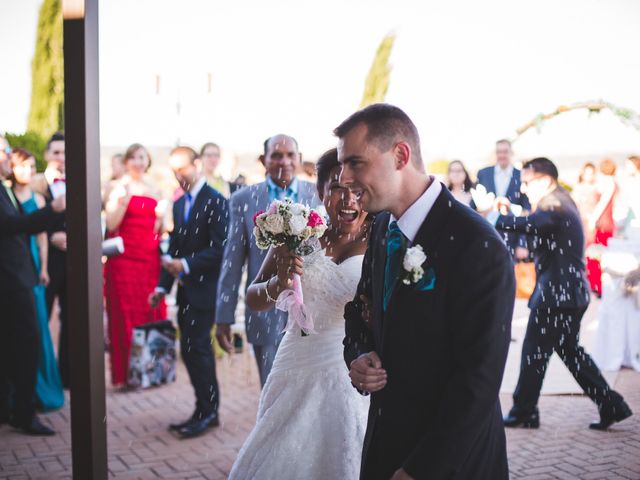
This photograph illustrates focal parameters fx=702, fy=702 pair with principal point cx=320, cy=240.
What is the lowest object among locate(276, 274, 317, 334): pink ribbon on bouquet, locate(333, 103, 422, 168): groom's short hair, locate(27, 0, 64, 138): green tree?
locate(276, 274, 317, 334): pink ribbon on bouquet

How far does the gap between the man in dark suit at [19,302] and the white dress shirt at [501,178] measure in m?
6.02

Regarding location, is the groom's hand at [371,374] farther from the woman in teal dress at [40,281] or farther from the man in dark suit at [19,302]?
the woman in teal dress at [40,281]

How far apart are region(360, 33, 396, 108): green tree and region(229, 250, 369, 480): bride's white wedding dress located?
1013cm

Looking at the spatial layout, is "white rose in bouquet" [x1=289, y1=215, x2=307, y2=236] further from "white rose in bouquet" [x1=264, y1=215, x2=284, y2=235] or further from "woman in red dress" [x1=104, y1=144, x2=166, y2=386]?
"woman in red dress" [x1=104, y1=144, x2=166, y2=386]

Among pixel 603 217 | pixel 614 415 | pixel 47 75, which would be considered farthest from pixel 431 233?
pixel 47 75

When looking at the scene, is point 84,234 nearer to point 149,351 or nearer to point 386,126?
point 386,126

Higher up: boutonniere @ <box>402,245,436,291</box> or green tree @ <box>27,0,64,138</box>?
green tree @ <box>27,0,64,138</box>

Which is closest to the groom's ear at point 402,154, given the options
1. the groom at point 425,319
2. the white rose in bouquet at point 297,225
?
the groom at point 425,319

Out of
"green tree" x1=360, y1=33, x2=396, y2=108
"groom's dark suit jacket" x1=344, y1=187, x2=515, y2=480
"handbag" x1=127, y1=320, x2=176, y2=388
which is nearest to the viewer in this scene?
"groom's dark suit jacket" x1=344, y1=187, x2=515, y2=480

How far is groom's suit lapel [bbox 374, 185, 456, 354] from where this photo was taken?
2133 mm

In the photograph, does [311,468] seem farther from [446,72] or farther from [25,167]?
[446,72]

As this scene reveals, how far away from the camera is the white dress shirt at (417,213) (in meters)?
2.22

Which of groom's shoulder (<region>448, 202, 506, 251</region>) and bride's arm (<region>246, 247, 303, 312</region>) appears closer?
groom's shoulder (<region>448, 202, 506, 251</region>)

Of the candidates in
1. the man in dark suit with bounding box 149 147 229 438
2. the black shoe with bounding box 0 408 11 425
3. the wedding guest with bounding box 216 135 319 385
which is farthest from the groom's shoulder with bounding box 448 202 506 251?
the black shoe with bounding box 0 408 11 425
